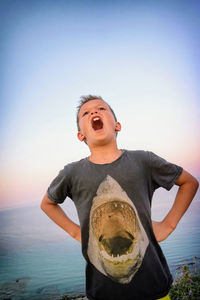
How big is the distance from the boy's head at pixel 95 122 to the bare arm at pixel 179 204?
0.33 meters

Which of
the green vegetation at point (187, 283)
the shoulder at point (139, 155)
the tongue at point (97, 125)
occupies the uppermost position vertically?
the tongue at point (97, 125)

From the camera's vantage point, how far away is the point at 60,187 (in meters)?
0.93

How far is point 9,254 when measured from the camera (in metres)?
1.52

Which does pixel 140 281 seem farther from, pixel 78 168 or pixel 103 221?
pixel 78 168

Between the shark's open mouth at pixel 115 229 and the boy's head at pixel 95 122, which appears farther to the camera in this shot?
the boy's head at pixel 95 122

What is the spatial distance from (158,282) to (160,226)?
225 mm

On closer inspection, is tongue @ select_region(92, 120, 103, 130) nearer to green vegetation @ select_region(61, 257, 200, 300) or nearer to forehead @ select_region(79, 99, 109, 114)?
forehead @ select_region(79, 99, 109, 114)

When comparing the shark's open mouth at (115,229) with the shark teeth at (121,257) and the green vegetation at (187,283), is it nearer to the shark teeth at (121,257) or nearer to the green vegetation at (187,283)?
the shark teeth at (121,257)

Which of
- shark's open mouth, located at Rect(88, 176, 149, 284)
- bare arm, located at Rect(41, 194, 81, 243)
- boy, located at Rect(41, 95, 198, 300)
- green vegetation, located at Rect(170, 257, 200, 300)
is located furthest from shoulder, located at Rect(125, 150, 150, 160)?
green vegetation, located at Rect(170, 257, 200, 300)

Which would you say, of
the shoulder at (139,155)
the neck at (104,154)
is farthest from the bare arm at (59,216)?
the shoulder at (139,155)

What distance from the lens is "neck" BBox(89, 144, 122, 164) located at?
92 cm

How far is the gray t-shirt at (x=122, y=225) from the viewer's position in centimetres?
78

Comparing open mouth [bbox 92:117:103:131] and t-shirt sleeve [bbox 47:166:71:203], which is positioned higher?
open mouth [bbox 92:117:103:131]

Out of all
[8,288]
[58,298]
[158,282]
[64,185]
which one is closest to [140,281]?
[158,282]
